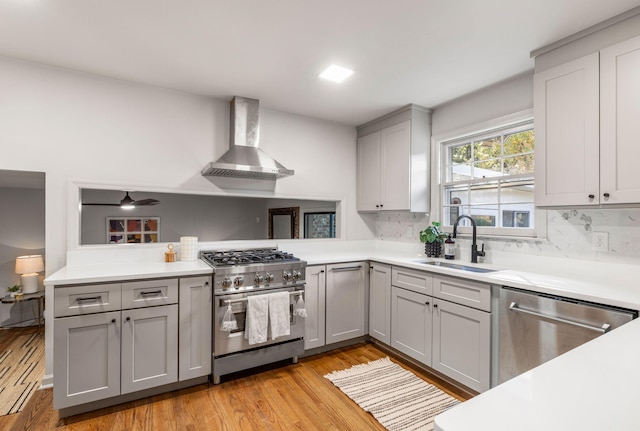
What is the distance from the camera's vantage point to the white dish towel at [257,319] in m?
2.53

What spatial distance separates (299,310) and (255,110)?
6.42 ft

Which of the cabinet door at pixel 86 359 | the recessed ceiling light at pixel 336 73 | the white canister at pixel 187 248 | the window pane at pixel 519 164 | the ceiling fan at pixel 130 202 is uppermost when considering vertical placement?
the recessed ceiling light at pixel 336 73

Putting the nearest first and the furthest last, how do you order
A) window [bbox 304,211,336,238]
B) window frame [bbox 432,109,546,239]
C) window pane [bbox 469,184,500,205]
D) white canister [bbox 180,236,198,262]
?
1. window frame [bbox 432,109,546,239]
2. white canister [bbox 180,236,198,262]
3. window pane [bbox 469,184,500,205]
4. window [bbox 304,211,336,238]

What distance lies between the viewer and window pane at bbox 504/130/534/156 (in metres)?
2.72

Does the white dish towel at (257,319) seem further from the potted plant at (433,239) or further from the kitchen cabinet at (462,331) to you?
the potted plant at (433,239)

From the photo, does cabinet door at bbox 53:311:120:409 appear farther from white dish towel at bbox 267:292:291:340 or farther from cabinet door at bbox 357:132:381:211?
cabinet door at bbox 357:132:381:211

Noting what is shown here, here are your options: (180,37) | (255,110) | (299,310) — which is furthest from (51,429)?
(255,110)

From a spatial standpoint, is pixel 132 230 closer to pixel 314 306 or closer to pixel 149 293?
pixel 149 293

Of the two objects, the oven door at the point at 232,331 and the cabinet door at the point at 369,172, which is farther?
the cabinet door at the point at 369,172

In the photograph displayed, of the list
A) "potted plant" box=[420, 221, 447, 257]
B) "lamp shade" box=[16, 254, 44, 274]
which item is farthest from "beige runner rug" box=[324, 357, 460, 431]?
"lamp shade" box=[16, 254, 44, 274]

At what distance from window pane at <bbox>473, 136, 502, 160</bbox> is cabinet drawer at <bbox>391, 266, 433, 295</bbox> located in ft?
4.35

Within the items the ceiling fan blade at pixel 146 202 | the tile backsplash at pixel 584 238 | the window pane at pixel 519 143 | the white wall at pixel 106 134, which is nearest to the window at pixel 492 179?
the window pane at pixel 519 143

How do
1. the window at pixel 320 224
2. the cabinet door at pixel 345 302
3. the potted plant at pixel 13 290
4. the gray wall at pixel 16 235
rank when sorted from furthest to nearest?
the window at pixel 320 224
the gray wall at pixel 16 235
the potted plant at pixel 13 290
the cabinet door at pixel 345 302

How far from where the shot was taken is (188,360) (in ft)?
7.84
